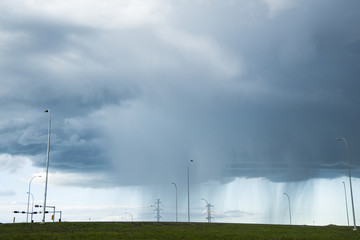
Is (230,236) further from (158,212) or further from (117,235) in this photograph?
(158,212)

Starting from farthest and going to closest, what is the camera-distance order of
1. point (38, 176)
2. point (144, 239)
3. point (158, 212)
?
point (158, 212) < point (38, 176) < point (144, 239)

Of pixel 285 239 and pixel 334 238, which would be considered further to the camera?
pixel 334 238

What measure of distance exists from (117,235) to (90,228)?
837 centimetres

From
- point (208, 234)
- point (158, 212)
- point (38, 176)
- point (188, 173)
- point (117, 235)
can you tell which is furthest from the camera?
point (158, 212)

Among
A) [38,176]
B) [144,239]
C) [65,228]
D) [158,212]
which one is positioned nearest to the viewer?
[144,239]

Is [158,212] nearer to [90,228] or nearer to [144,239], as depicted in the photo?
[90,228]

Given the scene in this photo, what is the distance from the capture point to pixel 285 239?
3869 cm

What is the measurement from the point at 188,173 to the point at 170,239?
52.6 m

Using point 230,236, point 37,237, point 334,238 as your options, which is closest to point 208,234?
point 230,236

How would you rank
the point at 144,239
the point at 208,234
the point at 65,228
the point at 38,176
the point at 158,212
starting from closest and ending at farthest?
the point at 144,239 < the point at 208,234 < the point at 65,228 < the point at 38,176 < the point at 158,212

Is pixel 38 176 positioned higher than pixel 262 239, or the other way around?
pixel 38 176

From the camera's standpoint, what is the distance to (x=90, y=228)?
148ft

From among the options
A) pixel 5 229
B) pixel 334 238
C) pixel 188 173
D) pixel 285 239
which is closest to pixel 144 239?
pixel 285 239

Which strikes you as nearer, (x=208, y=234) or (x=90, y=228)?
(x=208, y=234)
